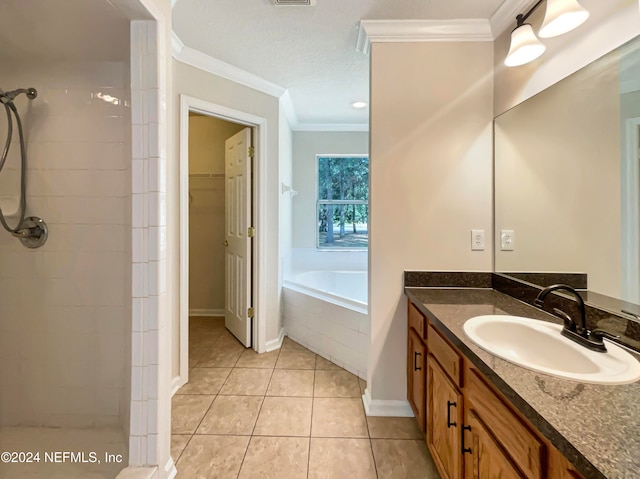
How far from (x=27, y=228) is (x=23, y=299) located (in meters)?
0.41

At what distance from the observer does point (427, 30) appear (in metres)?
1.79

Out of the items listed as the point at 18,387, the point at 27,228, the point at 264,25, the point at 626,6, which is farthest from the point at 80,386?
the point at 626,6

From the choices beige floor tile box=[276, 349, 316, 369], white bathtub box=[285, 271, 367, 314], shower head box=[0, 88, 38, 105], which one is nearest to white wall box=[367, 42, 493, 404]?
beige floor tile box=[276, 349, 316, 369]

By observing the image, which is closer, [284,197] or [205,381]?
[205,381]

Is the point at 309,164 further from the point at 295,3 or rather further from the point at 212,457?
the point at 212,457

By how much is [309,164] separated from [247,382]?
8.65ft

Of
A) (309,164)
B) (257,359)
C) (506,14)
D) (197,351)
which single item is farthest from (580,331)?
(309,164)

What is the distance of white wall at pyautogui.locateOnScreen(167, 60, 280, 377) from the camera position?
6.92 ft

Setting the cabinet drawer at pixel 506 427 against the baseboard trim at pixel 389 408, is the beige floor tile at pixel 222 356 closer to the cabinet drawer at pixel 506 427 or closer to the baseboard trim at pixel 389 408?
the baseboard trim at pixel 389 408

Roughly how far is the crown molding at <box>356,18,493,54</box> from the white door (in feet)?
4.46

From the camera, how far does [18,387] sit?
1665mm

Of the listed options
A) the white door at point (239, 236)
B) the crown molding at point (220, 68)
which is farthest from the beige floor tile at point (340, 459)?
the crown molding at point (220, 68)

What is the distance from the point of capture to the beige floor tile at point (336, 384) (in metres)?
2.08

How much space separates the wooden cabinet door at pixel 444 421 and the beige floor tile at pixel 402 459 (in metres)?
0.18
